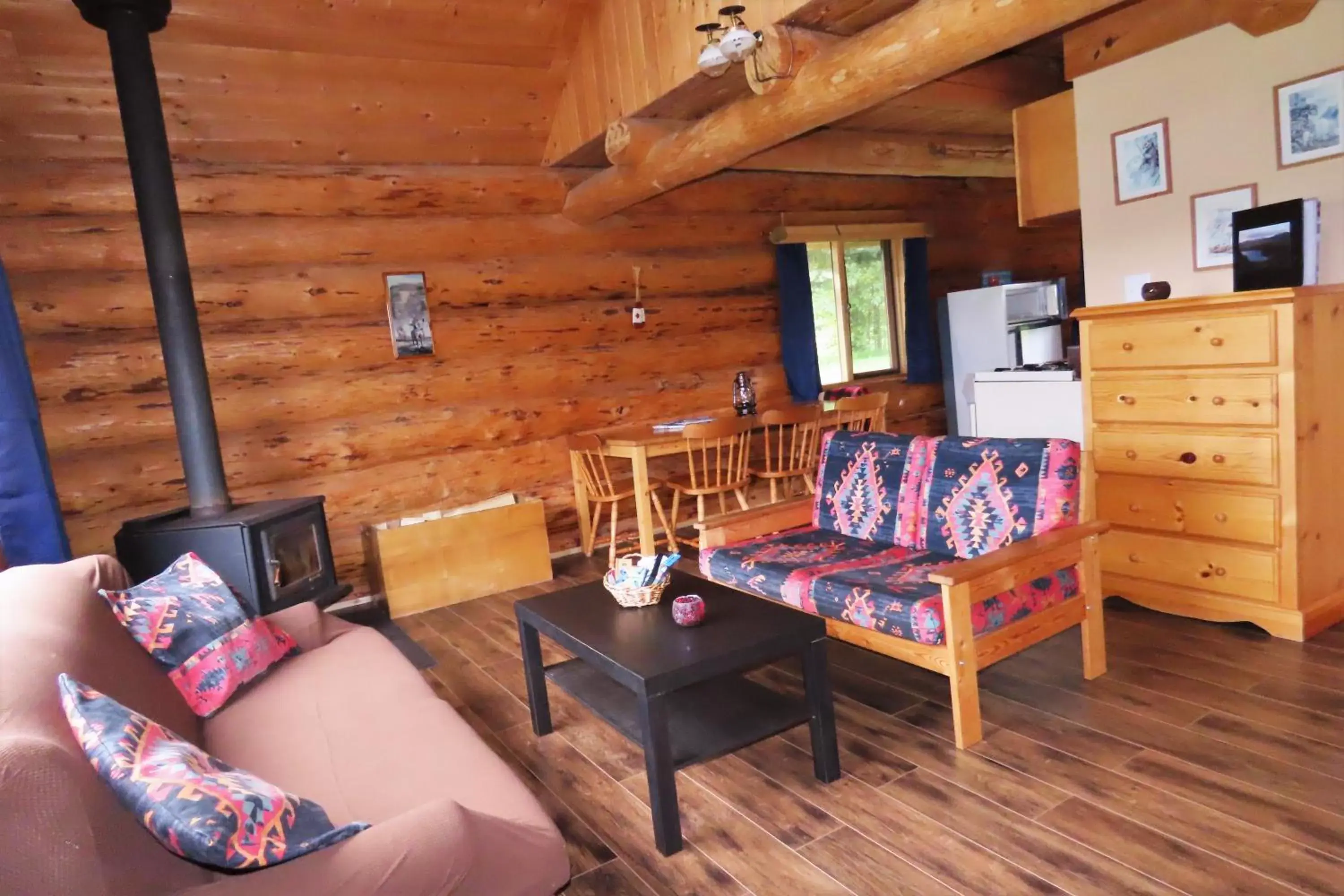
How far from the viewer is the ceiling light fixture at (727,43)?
317 centimetres

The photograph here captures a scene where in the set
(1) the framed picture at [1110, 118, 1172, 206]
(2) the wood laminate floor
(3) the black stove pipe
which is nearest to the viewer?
(2) the wood laminate floor

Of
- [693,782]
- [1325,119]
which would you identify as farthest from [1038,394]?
[693,782]

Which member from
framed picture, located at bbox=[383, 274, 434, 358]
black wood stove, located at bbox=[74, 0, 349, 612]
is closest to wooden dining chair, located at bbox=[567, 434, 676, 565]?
framed picture, located at bbox=[383, 274, 434, 358]

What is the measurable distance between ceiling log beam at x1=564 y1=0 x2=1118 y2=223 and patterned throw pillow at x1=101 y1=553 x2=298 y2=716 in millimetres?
2734

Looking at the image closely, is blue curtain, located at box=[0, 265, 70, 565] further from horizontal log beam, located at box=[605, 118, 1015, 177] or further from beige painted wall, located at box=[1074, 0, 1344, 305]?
beige painted wall, located at box=[1074, 0, 1344, 305]

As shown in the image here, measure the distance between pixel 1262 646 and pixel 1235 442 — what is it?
700mm

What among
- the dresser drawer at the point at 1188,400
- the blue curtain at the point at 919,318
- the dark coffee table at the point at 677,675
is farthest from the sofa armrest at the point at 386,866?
the blue curtain at the point at 919,318

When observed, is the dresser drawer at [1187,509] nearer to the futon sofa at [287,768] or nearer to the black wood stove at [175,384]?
the futon sofa at [287,768]

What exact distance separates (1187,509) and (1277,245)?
983mm

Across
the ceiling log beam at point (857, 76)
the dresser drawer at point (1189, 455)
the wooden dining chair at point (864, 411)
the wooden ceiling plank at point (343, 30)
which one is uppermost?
the wooden ceiling plank at point (343, 30)

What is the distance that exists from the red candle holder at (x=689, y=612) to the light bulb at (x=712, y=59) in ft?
6.82

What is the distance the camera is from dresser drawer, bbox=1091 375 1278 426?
2939 mm

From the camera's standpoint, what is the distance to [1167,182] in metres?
3.73

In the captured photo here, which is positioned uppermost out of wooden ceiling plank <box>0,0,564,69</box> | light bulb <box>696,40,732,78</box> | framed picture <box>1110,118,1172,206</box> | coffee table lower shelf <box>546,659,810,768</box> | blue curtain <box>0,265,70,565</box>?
wooden ceiling plank <box>0,0,564,69</box>
